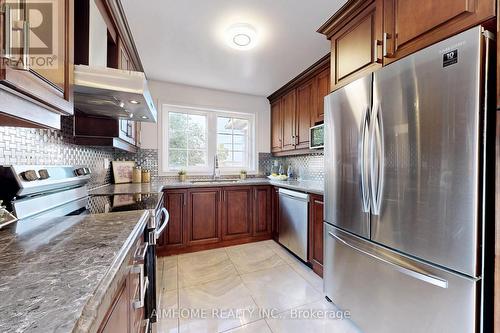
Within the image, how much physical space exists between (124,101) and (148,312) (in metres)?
1.26

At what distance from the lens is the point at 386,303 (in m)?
1.24

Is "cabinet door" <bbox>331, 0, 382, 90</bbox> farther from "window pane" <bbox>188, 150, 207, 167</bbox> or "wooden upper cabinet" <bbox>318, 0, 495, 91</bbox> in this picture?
"window pane" <bbox>188, 150, 207, 167</bbox>

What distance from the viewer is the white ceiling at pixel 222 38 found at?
1582 mm

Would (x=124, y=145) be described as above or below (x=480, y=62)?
below

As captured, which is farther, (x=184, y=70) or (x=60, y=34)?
(x=184, y=70)

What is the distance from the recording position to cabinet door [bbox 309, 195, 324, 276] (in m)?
2.05

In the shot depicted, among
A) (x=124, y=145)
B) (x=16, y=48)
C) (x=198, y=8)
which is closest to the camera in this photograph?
(x=16, y=48)

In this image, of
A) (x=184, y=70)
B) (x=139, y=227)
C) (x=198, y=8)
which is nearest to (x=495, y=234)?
(x=139, y=227)

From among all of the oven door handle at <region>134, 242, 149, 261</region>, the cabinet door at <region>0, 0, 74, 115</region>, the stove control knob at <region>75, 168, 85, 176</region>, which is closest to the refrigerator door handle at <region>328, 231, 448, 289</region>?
the oven door handle at <region>134, 242, 149, 261</region>

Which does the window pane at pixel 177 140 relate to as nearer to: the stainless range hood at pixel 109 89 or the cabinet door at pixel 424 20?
the stainless range hood at pixel 109 89

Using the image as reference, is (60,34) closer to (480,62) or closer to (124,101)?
(124,101)

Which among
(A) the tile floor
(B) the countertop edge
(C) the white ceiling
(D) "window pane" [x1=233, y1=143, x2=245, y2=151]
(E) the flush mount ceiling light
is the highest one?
(C) the white ceiling

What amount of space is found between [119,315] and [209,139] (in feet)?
9.58

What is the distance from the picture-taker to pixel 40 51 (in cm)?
73
